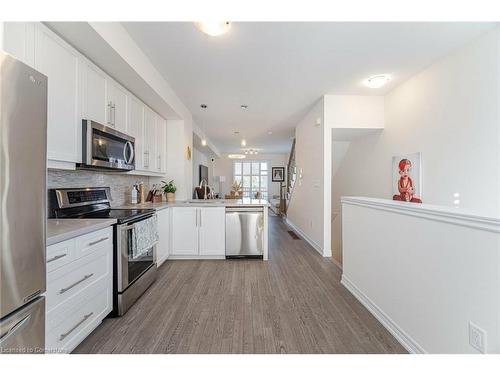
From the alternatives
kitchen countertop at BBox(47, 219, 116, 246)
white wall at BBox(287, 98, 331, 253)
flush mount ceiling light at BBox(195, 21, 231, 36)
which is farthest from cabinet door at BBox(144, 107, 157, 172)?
white wall at BBox(287, 98, 331, 253)

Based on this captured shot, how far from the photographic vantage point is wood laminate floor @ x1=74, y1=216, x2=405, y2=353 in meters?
1.64

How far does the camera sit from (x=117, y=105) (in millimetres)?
2635

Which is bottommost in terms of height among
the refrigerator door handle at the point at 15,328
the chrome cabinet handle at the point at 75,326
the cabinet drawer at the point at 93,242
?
the chrome cabinet handle at the point at 75,326

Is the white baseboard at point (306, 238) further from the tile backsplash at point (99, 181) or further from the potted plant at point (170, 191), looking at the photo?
the tile backsplash at point (99, 181)

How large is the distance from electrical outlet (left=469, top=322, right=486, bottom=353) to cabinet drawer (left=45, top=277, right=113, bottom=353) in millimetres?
2326

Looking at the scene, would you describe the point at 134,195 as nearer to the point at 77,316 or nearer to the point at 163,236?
the point at 163,236

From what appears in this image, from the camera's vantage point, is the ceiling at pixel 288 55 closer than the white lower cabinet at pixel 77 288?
No

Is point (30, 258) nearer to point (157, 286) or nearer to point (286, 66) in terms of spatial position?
point (157, 286)

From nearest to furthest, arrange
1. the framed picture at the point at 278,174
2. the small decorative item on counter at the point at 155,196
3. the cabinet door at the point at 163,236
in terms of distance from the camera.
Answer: the cabinet door at the point at 163,236 → the small decorative item on counter at the point at 155,196 → the framed picture at the point at 278,174

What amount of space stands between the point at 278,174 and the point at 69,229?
409 inches

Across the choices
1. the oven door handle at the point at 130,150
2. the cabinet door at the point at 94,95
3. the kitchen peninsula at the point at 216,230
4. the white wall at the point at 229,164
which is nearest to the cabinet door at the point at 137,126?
the oven door handle at the point at 130,150

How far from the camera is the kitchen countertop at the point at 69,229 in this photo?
1.34 m
